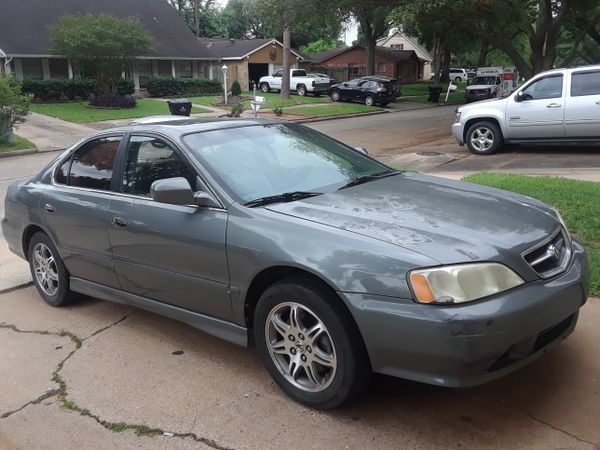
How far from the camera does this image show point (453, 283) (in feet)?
9.04

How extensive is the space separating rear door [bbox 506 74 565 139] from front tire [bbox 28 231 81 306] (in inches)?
388

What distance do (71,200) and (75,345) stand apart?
3.69 feet

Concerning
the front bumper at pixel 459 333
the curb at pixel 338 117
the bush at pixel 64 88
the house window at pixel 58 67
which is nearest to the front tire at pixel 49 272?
the front bumper at pixel 459 333

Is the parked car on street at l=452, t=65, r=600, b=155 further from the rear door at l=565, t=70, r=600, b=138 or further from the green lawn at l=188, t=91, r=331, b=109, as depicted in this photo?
the green lawn at l=188, t=91, r=331, b=109

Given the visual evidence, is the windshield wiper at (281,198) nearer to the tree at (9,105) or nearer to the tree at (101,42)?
the tree at (9,105)

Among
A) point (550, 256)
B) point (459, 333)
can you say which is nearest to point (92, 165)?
point (459, 333)

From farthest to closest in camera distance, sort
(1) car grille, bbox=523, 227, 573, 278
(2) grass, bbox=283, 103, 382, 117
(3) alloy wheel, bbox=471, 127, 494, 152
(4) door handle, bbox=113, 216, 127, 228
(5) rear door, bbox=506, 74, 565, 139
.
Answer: (2) grass, bbox=283, 103, 382, 117 → (3) alloy wheel, bbox=471, 127, 494, 152 → (5) rear door, bbox=506, 74, 565, 139 → (4) door handle, bbox=113, 216, 127, 228 → (1) car grille, bbox=523, 227, 573, 278

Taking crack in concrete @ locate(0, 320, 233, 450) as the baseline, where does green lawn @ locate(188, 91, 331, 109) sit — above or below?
above

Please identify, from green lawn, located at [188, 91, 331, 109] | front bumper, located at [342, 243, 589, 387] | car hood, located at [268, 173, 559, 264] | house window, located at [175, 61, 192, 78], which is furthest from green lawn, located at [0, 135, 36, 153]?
house window, located at [175, 61, 192, 78]

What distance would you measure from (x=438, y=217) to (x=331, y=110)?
26748mm

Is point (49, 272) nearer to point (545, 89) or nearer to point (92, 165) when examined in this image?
point (92, 165)

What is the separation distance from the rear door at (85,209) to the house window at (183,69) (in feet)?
122

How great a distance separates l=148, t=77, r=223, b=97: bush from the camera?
118 feet

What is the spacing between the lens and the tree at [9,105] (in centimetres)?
1686
